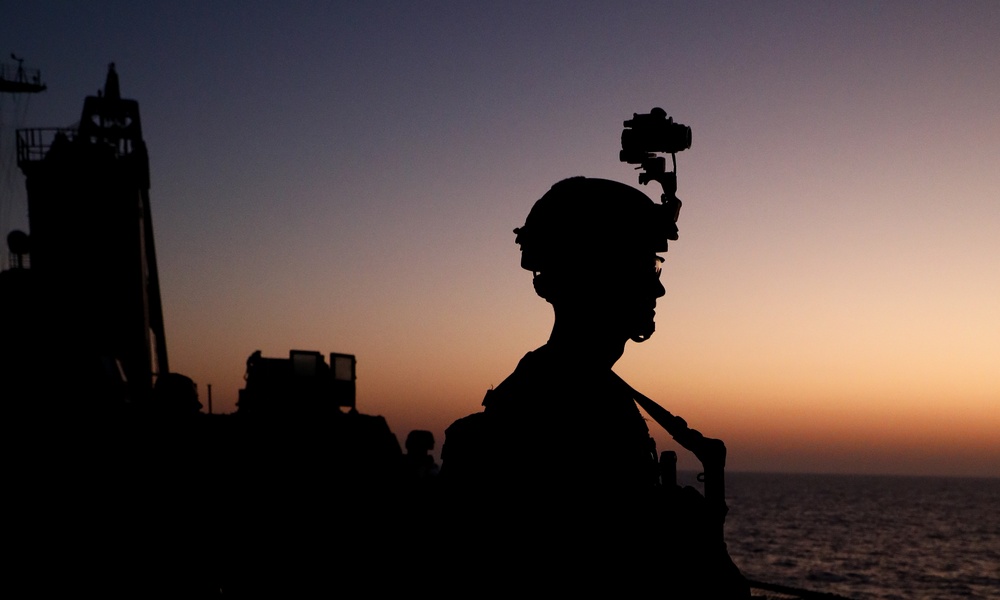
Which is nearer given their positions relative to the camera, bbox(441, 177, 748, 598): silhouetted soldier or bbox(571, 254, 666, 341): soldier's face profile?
bbox(441, 177, 748, 598): silhouetted soldier

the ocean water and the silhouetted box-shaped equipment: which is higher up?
the silhouetted box-shaped equipment

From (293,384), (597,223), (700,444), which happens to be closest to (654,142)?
(597,223)

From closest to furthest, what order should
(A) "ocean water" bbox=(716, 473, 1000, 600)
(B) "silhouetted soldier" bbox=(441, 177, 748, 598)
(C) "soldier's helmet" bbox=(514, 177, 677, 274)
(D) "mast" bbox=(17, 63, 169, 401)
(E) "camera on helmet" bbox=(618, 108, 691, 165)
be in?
1. (B) "silhouetted soldier" bbox=(441, 177, 748, 598)
2. (C) "soldier's helmet" bbox=(514, 177, 677, 274)
3. (E) "camera on helmet" bbox=(618, 108, 691, 165)
4. (D) "mast" bbox=(17, 63, 169, 401)
5. (A) "ocean water" bbox=(716, 473, 1000, 600)

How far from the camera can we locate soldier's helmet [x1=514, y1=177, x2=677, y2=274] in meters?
1.88

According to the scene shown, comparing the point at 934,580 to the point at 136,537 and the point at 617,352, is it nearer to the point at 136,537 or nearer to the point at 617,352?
the point at 136,537

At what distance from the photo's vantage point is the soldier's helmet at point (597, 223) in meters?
1.88

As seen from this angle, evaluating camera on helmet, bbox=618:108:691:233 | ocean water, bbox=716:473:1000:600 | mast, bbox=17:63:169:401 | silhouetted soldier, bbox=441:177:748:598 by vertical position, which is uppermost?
mast, bbox=17:63:169:401

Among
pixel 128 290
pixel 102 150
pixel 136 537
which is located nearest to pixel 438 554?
pixel 136 537

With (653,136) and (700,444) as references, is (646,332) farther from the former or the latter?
(653,136)

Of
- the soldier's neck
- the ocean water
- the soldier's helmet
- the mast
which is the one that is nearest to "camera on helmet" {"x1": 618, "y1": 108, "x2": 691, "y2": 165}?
the soldier's helmet

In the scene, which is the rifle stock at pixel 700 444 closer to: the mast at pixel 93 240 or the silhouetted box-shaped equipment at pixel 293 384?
the silhouetted box-shaped equipment at pixel 293 384

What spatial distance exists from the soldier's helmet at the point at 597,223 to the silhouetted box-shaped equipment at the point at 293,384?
1712 cm

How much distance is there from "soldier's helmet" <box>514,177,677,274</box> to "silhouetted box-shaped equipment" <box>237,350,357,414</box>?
56.2 ft

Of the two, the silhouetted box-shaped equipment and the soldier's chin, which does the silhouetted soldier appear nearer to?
the soldier's chin
